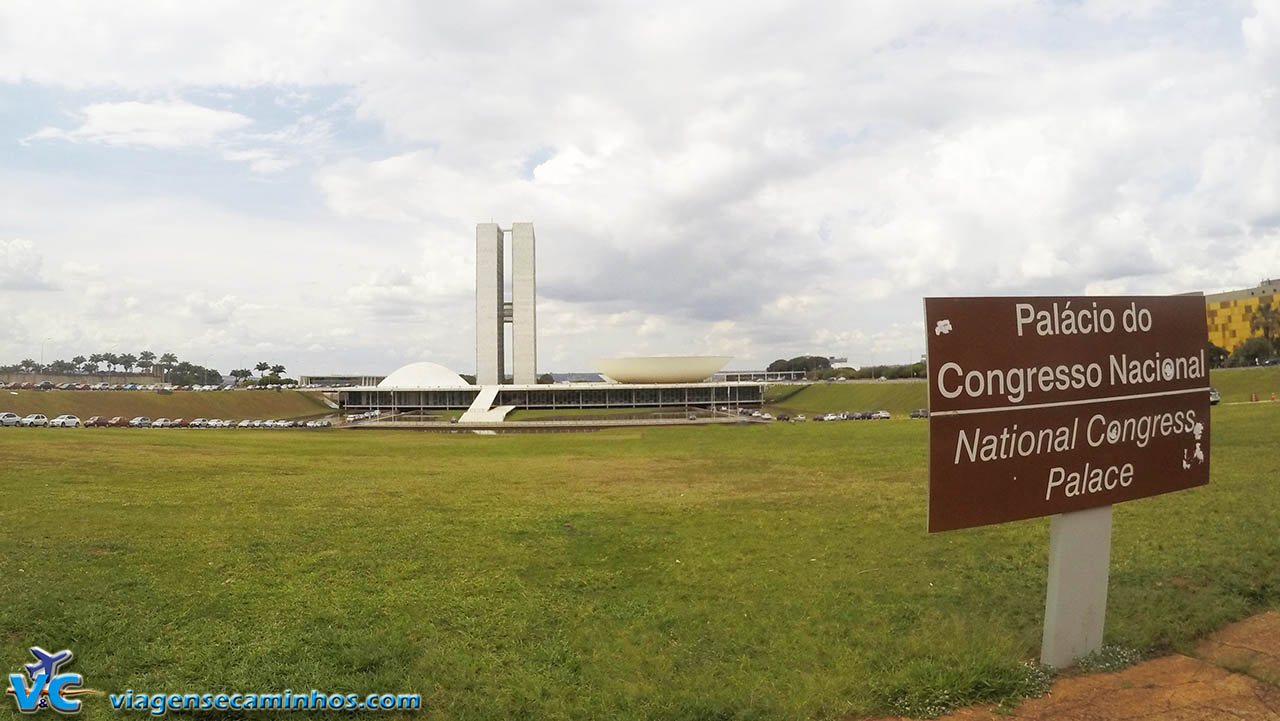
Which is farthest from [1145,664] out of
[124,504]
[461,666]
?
[124,504]

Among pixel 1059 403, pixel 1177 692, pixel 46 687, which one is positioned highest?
pixel 1059 403

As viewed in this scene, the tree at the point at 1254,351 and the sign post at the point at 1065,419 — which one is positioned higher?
the tree at the point at 1254,351

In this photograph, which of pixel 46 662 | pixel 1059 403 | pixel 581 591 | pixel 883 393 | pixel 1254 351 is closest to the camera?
pixel 46 662

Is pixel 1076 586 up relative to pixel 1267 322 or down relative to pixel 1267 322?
down

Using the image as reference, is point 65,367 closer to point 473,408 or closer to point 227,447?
point 473,408

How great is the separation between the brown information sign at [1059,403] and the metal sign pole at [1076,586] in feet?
0.65

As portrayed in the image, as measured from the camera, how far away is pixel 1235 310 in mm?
99250

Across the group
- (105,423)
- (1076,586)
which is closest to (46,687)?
(1076,586)

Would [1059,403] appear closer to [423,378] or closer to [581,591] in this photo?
[581,591]

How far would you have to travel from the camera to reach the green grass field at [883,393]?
54188mm

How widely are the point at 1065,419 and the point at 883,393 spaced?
254ft

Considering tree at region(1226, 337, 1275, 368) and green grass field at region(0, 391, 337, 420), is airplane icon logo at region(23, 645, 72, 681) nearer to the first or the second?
green grass field at region(0, 391, 337, 420)

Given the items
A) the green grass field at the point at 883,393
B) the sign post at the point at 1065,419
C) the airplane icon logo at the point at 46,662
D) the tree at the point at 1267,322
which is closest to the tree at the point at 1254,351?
the tree at the point at 1267,322

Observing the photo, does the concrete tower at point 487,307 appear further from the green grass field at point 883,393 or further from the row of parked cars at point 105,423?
the row of parked cars at point 105,423
